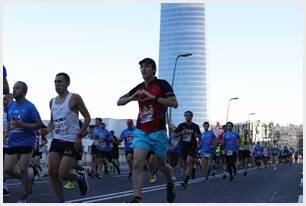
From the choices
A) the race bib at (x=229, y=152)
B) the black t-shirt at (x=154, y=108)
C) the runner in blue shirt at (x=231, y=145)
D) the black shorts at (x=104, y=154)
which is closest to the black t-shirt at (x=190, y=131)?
the runner in blue shirt at (x=231, y=145)

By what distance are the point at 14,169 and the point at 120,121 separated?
57.1 m

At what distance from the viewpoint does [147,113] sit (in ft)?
24.8

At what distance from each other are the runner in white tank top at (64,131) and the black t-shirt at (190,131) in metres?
5.61

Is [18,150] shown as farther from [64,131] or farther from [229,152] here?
[229,152]

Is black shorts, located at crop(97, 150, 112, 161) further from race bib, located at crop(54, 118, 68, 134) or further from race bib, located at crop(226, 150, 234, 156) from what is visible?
race bib, located at crop(54, 118, 68, 134)

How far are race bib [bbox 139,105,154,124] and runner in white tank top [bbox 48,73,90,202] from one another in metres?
0.72

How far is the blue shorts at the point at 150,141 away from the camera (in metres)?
7.52

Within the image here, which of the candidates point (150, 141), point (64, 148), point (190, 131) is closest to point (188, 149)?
point (190, 131)

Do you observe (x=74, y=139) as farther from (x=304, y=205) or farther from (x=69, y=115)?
(x=304, y=205)

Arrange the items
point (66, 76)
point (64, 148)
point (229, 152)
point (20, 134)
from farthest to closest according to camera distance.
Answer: point (229, 152) < point (20, 134) < point (66, 76) < point (64, 148)

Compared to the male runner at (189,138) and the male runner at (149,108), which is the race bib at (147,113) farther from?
the male runner at (189,138)

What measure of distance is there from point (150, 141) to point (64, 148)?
110 cm

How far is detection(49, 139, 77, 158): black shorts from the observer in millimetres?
7500

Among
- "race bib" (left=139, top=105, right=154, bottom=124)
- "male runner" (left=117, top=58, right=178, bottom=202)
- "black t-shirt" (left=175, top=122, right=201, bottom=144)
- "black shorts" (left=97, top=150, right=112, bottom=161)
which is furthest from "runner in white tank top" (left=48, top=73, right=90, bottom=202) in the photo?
"black shorts" (left=97, top=150, right=112, bottom=161)
